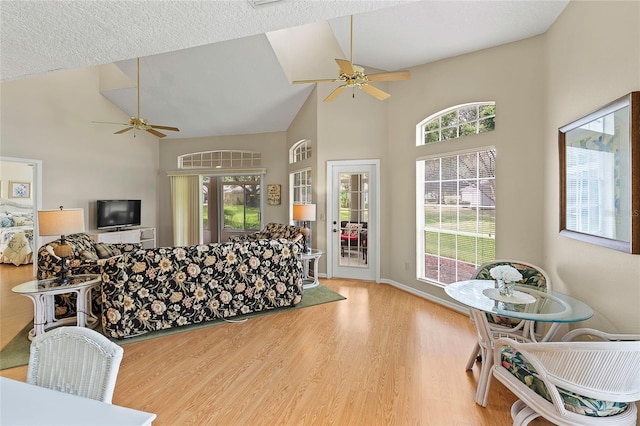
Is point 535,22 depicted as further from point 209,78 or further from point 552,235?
point 209,78

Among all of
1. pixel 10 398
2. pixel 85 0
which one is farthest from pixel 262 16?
pixel 10 398

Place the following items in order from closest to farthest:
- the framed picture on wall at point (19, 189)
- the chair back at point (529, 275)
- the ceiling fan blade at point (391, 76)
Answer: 1. the chair back at point (529, 275)
2. the ceiling fan blade at point (391, 76)
3. the framed picture on wall at point (19, 189)

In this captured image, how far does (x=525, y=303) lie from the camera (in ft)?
7.24

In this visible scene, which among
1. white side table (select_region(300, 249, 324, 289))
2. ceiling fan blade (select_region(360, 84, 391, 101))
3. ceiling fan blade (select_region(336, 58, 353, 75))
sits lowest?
white side table (select_region(300, 249, 324, 289))

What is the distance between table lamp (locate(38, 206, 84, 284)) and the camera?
322 centimetres

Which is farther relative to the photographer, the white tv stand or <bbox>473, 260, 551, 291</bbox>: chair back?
the white tv stand

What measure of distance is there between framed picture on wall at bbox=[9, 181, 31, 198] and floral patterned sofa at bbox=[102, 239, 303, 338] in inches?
263

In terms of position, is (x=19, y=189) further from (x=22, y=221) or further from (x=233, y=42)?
(x=233, y=42)

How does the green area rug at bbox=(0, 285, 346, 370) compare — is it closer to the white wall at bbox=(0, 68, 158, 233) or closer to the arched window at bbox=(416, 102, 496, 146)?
the arched window at bbox=(416, 102, 496, 146)

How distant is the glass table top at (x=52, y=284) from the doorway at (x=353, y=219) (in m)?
3.52

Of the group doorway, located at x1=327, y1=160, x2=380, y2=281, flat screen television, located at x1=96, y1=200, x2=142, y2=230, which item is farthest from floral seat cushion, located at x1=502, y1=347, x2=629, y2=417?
flat screen television, located at x1=96, y1=200, x2=142, y2=230

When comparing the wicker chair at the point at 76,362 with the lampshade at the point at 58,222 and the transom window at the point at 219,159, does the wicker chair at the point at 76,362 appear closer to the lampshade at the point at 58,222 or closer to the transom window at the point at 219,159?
the lampshade at the point at 58,222

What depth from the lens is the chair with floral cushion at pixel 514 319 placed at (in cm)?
259

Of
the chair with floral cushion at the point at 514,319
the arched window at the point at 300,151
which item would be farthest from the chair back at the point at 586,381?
the arched window at the point at 300,151
